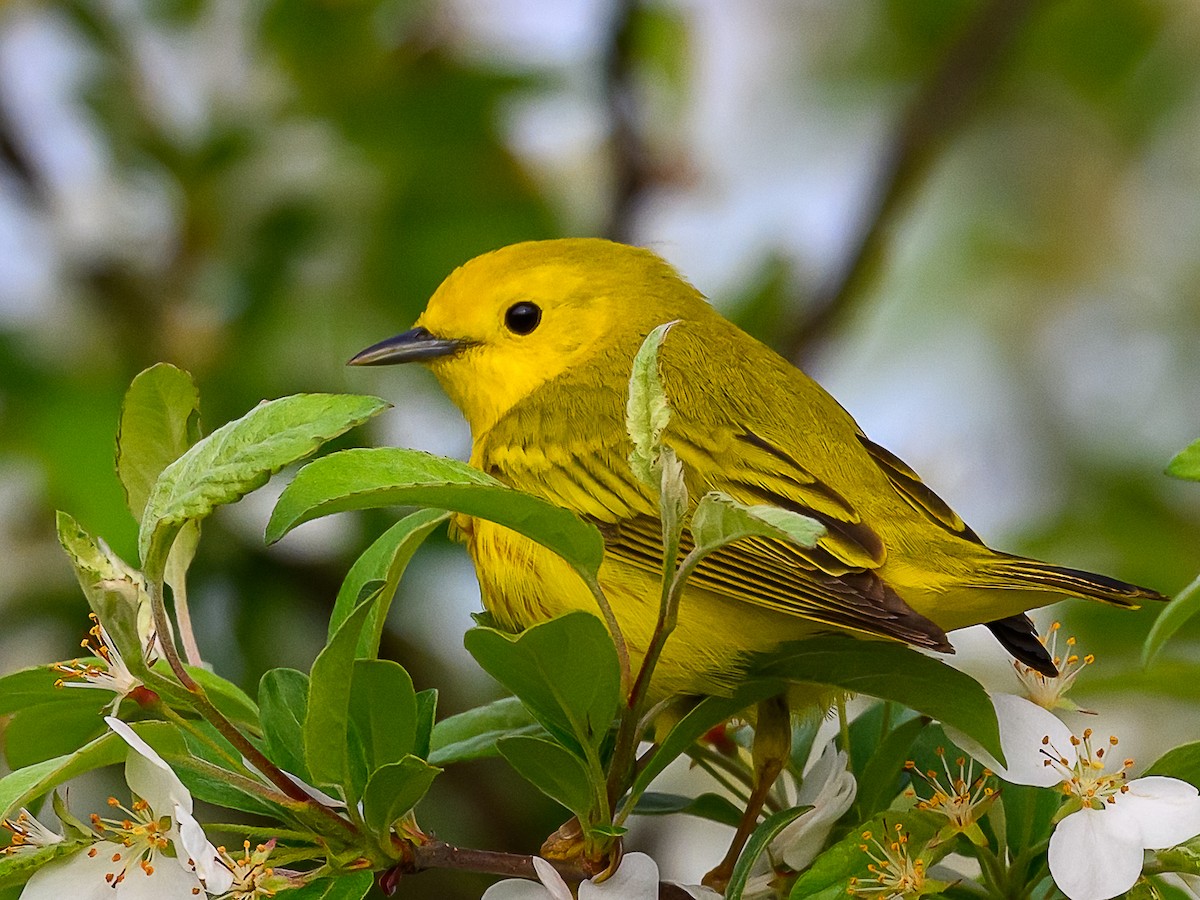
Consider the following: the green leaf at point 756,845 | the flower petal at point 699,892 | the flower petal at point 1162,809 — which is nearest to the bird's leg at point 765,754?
the flower petal at point 699,892

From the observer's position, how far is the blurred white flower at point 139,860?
4.36 feet

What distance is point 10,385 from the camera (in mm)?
3229

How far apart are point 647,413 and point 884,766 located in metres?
0.58

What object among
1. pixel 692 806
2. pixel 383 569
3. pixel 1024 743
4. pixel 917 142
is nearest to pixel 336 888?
pixel 383 569

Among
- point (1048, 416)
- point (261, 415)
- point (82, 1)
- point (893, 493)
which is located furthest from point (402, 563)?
point (1048, 416)

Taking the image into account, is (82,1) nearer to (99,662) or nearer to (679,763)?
(679,763)

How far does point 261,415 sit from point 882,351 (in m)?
3.80

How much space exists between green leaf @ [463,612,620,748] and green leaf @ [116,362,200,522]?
436 millimetres

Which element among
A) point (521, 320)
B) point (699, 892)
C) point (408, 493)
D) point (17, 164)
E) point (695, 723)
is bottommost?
point (699, 892)

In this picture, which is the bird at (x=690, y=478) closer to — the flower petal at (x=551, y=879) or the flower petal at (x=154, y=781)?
the flower petal at (x=551, y=879)

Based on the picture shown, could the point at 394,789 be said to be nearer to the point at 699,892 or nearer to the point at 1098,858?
the point at 699,892

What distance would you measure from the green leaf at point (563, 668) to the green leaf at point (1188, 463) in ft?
1.90

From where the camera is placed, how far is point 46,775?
1334 mm

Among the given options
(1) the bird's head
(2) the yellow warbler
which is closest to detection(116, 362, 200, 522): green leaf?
(2) the yellow warbler
